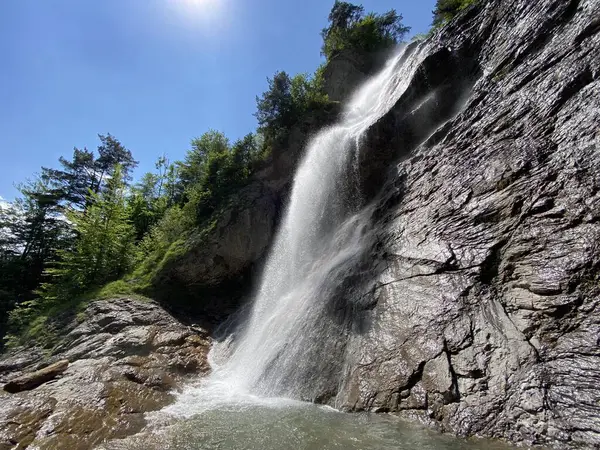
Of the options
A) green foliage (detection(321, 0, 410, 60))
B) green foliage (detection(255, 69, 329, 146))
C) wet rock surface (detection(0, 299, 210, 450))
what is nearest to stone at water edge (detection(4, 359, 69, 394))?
wet rock surface (detection(0, 299, 210, 450))

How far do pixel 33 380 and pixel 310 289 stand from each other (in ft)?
26.5

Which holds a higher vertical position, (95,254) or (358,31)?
(358,31)

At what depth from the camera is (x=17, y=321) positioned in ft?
51.8

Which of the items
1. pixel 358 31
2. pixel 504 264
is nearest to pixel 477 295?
pixel 504 264

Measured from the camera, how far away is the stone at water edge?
794 centimetres

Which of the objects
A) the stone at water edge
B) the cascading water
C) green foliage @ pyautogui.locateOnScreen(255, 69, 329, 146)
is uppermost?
green foliage @ pyautogui.locateOnScreen(255, 69, 329, 146)

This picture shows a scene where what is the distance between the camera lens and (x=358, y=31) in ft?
97.0

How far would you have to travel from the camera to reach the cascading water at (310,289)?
304 inches

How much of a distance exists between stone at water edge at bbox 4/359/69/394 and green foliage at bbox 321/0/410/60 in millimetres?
30249

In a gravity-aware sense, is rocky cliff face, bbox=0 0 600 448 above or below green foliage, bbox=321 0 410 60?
below

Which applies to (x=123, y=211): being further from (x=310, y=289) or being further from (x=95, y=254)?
(x=310, y=289)

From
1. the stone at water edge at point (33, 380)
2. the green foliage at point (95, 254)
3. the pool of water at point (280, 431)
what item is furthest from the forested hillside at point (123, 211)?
the pool of water at point (280, 431)

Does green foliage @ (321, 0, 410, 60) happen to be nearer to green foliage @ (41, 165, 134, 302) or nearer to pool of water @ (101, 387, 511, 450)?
green foliage @ (41, 165, 134, 302)

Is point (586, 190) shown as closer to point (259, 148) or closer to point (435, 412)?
point (435, 412)
